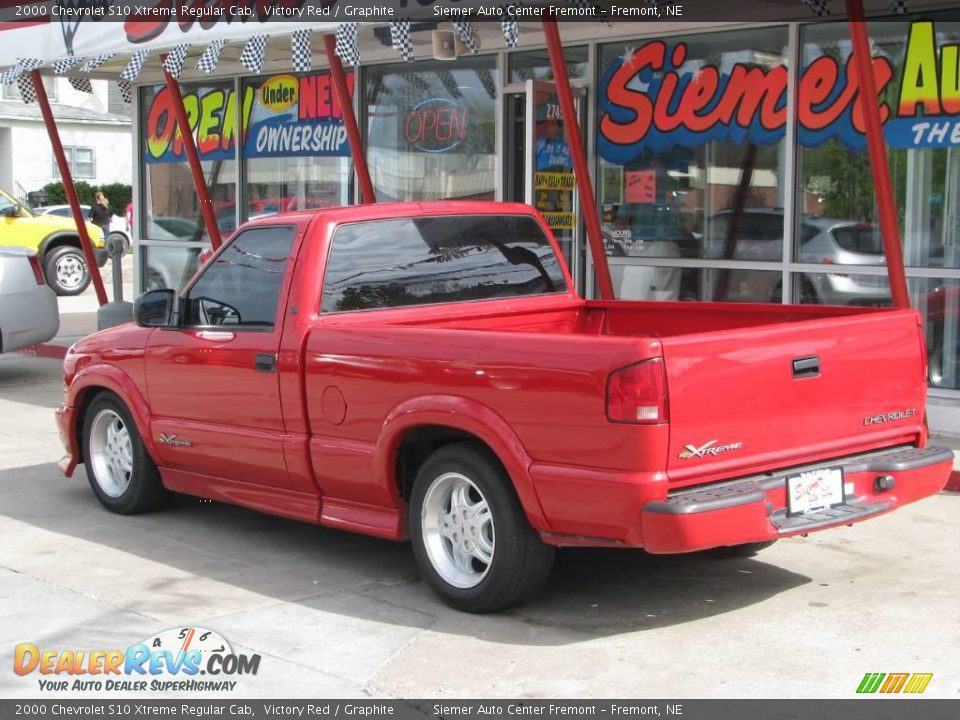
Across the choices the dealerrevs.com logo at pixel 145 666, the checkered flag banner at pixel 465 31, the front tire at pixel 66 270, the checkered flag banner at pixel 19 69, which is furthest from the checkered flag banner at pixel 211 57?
the front tire at pixel 66 270

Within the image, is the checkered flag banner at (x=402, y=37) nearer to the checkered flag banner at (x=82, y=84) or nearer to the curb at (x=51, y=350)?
the checkered flag banner at (x=82, y=84)

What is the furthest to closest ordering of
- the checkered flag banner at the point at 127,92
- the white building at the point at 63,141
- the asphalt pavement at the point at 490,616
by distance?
1. the white building at the point at 63,141
2. the checkered flag banner at the point at 127,92
3. the asphalt pavement at the point at 490,616

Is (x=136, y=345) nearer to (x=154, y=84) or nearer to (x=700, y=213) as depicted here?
(x=700, y=213)

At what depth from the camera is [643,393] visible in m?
4.99

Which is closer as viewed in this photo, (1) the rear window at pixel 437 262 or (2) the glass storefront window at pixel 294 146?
(1) the rear window at pixel 437 262

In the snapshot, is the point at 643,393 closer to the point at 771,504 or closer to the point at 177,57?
the point at 771,504

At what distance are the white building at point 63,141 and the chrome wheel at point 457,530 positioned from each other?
142ft

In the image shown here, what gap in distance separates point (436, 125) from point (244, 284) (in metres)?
7.01

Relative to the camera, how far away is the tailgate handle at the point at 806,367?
5.40 metres

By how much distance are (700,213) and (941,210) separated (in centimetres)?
215

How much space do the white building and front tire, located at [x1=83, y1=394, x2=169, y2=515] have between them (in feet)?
133

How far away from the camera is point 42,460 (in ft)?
31.2

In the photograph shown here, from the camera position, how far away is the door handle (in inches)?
255

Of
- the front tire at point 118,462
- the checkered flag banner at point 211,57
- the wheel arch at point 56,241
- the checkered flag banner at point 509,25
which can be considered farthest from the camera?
the wheel arch at point 56,241
